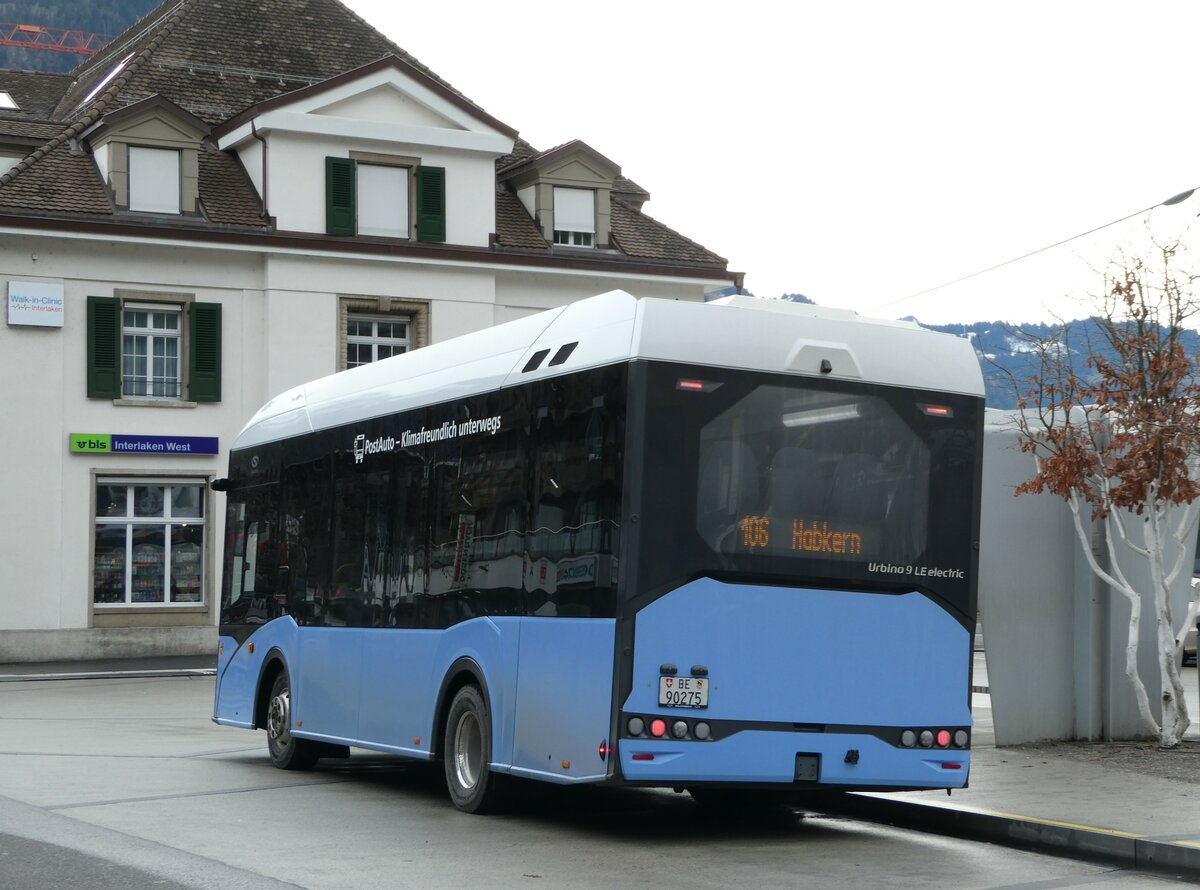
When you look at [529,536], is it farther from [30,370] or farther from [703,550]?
[30,370]

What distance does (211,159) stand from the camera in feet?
121

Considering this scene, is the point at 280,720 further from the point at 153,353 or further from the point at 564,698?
the point at 153,353

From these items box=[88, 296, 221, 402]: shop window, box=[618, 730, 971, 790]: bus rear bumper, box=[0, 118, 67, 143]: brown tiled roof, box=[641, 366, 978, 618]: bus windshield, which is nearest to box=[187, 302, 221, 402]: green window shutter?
box=[88, 296, 221, 402]: shop window

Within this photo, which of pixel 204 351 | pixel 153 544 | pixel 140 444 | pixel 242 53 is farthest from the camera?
pixel 242 53

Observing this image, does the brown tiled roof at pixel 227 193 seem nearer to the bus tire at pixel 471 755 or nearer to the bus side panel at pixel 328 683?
the bus side panel at pixel 328 683

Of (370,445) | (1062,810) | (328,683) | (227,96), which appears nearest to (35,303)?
(227,96)

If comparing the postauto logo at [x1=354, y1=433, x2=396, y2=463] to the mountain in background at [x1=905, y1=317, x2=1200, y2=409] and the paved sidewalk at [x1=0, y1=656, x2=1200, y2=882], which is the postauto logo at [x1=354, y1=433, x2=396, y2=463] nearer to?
the paved sidewalk at [x1=0, y1=656, x2=1200, y2=882]

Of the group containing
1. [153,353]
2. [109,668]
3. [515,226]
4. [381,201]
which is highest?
[381,201]

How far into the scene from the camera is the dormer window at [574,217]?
1558 inches

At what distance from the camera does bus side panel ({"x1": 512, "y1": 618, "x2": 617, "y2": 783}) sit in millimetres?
10039

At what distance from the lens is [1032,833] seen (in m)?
10.5

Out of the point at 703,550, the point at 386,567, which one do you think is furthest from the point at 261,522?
the point at 703,550

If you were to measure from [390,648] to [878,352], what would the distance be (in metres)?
4.33

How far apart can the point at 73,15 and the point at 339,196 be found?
130361mm
